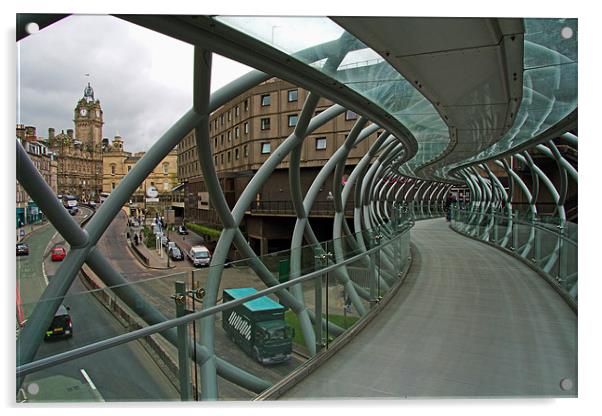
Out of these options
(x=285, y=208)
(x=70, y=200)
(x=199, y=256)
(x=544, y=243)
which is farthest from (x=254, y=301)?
(x=285, y=208)

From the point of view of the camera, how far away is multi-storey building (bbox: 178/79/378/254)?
27.9m

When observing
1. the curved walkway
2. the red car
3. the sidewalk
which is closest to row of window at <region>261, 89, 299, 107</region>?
the sidewalk

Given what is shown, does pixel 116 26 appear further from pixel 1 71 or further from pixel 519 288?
pixel 519 288

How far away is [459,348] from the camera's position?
4414mm

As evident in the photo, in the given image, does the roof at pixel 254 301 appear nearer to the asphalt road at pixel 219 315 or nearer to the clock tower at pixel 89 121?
the asphalt road at pixel 219 315

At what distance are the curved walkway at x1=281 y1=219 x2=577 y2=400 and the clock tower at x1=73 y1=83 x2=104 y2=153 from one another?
6.95 metres

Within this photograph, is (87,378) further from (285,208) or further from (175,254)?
(285,208)

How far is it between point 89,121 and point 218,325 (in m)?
8.89

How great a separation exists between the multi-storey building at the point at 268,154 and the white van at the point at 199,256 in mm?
1609

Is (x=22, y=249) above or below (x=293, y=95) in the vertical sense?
below

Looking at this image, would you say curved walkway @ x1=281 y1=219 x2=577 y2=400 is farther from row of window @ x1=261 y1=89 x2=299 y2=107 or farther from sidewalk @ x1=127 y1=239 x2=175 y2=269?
row of window @ x1=261 y1=89 x2=299 y2=107

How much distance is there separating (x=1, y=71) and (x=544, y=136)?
709 centimetres

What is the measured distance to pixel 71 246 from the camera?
417 cm

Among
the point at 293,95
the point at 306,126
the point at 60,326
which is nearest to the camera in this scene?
the point at 60,326
